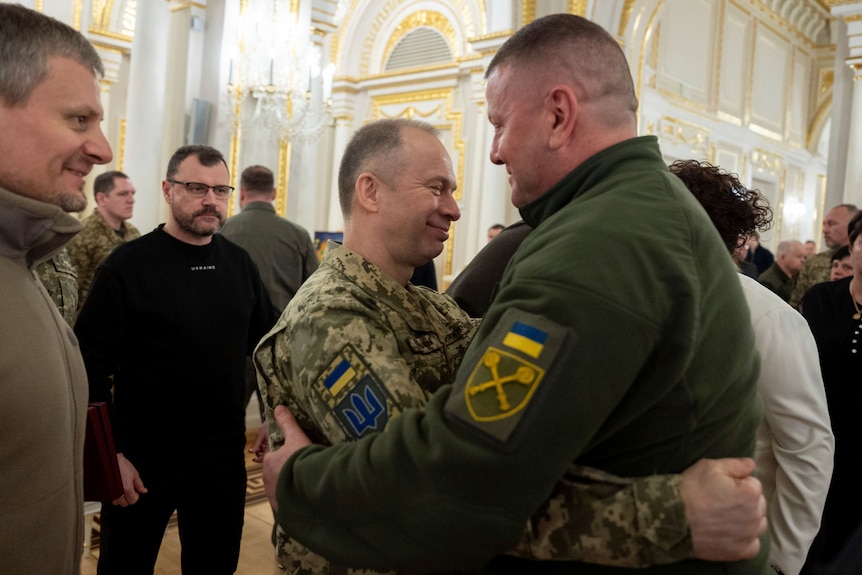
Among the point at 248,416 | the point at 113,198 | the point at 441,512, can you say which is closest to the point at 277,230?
the point at 113,198

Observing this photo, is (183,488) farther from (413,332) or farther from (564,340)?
(564,340)

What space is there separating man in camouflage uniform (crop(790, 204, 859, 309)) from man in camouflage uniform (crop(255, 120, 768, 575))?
4.01 m

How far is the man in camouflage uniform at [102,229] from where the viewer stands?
14.7 ft

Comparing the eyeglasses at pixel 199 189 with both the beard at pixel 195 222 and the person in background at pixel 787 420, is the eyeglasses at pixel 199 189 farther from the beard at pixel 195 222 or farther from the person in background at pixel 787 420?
the person in background at pixel 787 420

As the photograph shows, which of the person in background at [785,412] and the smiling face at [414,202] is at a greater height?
the smiling face at [414,202]

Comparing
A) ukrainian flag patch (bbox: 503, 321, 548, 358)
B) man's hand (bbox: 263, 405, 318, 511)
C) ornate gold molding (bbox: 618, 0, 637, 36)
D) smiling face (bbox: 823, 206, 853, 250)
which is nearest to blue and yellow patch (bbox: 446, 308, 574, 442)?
ukrainian flag patch (bbox: 503, 321, 548, 358)

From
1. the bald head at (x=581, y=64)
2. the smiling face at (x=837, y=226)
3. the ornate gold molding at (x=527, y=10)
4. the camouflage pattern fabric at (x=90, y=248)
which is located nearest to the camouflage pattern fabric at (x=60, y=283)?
the camouflage pattern fabric at (x=90, y=248)

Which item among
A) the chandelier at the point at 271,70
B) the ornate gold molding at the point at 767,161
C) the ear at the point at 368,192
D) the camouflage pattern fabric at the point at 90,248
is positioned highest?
the ornate gold molding at the point at 767,161

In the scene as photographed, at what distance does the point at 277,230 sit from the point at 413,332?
9.54 feet

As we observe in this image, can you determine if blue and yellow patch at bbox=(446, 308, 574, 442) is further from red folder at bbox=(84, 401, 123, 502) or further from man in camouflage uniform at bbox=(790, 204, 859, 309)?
man in camouflage uniform at bbox=(790, 204, 859, 309)

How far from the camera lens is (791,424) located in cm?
175

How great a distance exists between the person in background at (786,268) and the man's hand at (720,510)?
5117mm

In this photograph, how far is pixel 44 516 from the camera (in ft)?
3.95

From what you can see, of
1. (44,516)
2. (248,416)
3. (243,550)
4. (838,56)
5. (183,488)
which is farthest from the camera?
(838,56)
